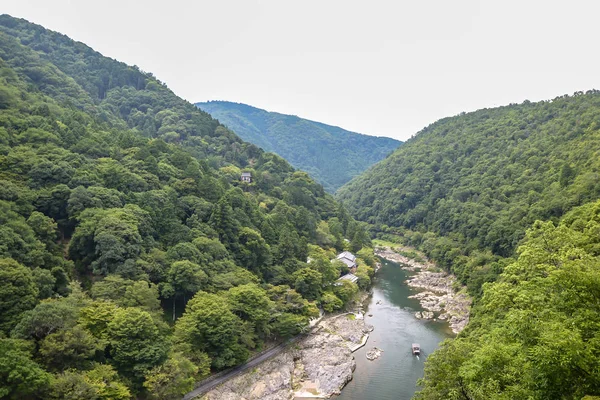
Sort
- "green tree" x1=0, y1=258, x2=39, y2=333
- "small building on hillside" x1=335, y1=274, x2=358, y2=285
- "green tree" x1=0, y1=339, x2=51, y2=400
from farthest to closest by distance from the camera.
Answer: "small building on hillside" x1=335, y1=274, x2=358, y2=285 → "green tree" x1=0, y1=258, x2=39, y2=333 → "green tree" x1=0, y1=339, x2=51, y2=400

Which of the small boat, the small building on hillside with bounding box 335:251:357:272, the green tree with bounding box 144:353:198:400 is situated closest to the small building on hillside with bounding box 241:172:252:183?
the small building on hillside with bounding box 335:251:357:272

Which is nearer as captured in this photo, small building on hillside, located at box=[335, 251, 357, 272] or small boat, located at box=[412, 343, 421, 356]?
small boat, located at box=[412, 343, 421, 356]

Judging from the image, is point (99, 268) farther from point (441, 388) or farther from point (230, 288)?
point (441, 388)

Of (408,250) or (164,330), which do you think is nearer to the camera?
(164,330)

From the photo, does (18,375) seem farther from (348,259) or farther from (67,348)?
(348,259)

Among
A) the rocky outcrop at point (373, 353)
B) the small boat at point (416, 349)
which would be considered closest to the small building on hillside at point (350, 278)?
the rocky outcrop at point (373, 353)

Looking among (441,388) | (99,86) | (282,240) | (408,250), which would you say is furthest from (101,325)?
(99,86)

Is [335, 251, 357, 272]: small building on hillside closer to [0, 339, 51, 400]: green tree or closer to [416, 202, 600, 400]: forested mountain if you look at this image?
[416, 202, 600, 400]: forested mountain
